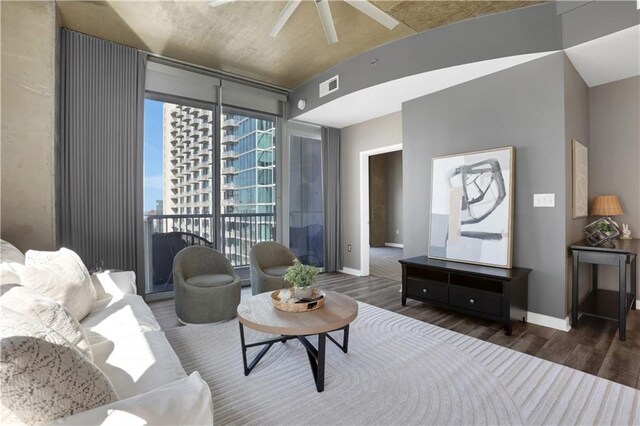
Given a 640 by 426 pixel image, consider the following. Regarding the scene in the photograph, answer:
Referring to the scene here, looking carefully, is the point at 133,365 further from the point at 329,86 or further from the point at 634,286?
the point at 634,286

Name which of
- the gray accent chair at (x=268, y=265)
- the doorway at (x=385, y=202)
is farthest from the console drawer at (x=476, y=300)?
the doorway at (x=385, y=202)

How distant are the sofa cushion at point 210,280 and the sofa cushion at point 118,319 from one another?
703mm

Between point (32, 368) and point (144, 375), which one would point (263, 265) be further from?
point (32, 368)

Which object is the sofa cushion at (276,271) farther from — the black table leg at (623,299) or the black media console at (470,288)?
the black table leg at (623,299)

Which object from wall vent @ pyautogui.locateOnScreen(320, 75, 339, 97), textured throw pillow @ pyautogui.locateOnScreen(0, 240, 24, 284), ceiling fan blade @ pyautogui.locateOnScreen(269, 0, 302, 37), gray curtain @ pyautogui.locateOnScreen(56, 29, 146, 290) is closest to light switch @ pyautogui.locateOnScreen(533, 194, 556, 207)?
wall vent @ pyautogui.locateOnScreen(320, 75, 339, 97)

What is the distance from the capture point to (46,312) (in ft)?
4.10

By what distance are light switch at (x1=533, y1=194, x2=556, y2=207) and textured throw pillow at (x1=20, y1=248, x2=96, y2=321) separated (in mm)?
3962

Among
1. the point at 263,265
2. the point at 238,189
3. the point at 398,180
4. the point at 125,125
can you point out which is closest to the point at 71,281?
the point at 263,265

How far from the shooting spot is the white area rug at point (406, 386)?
1738mm

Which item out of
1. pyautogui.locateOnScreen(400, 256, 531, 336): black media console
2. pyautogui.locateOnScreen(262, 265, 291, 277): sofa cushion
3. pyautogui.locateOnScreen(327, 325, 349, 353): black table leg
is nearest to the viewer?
pyautogui.locateOnScreen(327, 325, 349, 353): black table leg

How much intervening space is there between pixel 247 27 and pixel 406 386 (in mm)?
3637

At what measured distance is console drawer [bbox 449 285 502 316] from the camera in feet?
9.55

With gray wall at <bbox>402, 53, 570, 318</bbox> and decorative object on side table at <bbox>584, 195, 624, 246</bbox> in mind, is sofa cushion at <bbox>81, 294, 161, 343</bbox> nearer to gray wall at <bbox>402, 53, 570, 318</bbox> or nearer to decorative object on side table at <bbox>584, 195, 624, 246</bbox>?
gray wall at <bbox>402, 53, 570, 318</bbox>

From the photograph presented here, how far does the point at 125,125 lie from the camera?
362 centimetres
